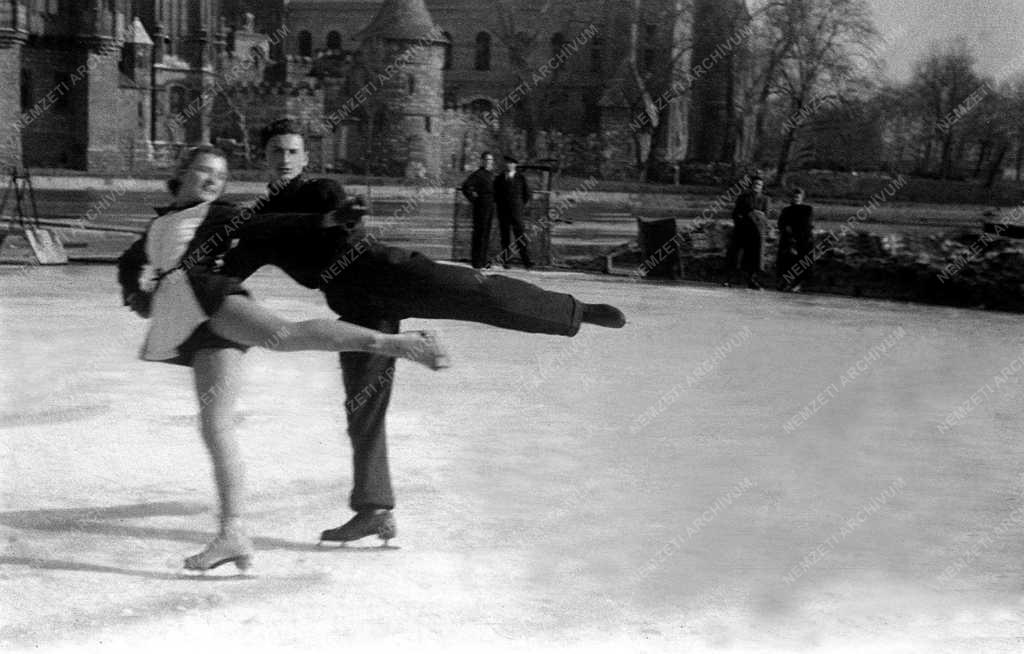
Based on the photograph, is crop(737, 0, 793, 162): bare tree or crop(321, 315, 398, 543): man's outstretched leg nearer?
crop(321, 315, 398, 543): man's outstretched leg

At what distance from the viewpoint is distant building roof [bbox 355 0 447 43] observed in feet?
148

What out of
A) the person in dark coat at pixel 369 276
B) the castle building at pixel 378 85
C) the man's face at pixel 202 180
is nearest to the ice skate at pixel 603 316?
the person in dark coat at pixel 369 276

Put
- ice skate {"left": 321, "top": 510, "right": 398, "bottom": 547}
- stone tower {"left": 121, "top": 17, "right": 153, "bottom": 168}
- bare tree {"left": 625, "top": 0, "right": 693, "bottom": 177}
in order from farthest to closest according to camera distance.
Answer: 1. stone tower {"left": 121, "top": 17, "right": 153, "bottom": 168}
2. bare tree {"left": 625, "top": 0, "right": 693, "bottom": 177}
3. ice skate {"left": 321, "top": 510, "right": 398, "bottom": 547}

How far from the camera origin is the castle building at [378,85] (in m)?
42.4

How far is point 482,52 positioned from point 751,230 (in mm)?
40008

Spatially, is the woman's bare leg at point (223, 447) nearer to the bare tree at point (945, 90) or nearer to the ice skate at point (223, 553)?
the ice skate at point (223, 553)

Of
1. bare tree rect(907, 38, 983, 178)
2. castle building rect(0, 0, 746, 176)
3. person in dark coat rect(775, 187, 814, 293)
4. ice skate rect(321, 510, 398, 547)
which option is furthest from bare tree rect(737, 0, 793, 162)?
ice skate rect(321, 510, 398, 547)

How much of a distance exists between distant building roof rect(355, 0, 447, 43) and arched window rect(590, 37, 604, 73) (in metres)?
6.29

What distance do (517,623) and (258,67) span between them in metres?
51.8

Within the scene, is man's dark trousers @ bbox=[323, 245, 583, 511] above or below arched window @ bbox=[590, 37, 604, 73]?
below

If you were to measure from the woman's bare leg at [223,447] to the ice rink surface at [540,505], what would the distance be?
0.10 metres

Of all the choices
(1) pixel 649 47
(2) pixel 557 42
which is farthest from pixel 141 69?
(1) pixel 649 47

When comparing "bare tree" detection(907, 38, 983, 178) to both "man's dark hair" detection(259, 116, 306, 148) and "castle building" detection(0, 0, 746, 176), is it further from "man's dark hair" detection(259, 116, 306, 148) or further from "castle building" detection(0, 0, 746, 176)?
"castle building" detection(0, 0, 746, 176)

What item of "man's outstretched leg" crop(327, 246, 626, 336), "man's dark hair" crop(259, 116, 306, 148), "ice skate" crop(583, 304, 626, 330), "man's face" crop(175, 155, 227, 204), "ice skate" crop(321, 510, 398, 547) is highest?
"man's dark hair" crop(259, 116, 306, 148)
